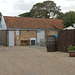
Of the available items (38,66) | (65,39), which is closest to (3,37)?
(65,39)

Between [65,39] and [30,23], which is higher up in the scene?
[30,23]

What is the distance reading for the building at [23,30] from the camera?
80.5 feet

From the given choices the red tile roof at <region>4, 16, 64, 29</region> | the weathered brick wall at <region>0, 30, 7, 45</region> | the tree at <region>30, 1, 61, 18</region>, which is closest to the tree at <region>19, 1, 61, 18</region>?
the tree at <region>30, 1, 61, 18</region>

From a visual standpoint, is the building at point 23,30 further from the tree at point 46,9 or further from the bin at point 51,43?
the tree at point 46,9

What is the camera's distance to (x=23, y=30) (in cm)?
2534

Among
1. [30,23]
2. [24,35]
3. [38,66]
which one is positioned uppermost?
[30,23]

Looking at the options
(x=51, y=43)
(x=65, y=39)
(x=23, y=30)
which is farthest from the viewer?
(x=23, y=30)

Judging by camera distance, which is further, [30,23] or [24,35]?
[30,23]

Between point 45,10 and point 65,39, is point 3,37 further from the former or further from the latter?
point 45,10

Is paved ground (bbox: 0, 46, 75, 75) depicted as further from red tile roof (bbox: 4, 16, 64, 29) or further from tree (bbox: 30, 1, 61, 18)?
tree (bbox: 30, 1, 61, 18)

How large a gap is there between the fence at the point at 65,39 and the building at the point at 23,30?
10.8 metres

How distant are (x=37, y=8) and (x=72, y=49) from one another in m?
40.6

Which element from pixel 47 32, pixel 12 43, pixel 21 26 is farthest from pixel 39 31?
pixel 12 43

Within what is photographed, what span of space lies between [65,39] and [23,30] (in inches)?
465
